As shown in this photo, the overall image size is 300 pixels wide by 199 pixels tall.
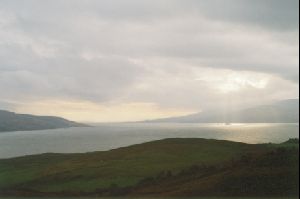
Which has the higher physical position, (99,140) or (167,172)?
(99,140)

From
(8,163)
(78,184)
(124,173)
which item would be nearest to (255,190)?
(124,173)

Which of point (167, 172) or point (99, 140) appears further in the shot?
point (99, 140)

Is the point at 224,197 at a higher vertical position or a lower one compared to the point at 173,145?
lower

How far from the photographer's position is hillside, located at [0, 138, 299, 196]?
21750 millimetres

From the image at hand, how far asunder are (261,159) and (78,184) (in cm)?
1252

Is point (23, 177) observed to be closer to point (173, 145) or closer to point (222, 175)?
point (173, 145)

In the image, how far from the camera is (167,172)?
84.6ft

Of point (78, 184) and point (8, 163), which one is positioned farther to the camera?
point (8, 163)

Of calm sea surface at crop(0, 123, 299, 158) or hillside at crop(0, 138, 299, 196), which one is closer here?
hillside at crop(0, 138, 299, 196)

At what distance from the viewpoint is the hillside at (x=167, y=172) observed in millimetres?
21750

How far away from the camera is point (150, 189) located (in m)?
23.8

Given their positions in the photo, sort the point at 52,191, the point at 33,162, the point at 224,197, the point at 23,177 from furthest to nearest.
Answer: the point at 33,162, the point at 23,177, the point at 52,191, the point at 224,197

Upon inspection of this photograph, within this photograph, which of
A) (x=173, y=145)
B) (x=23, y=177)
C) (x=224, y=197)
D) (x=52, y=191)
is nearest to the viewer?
(x=224, y=197)

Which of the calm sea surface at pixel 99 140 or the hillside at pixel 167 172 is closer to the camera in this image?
the hillside at pixel 167 172
